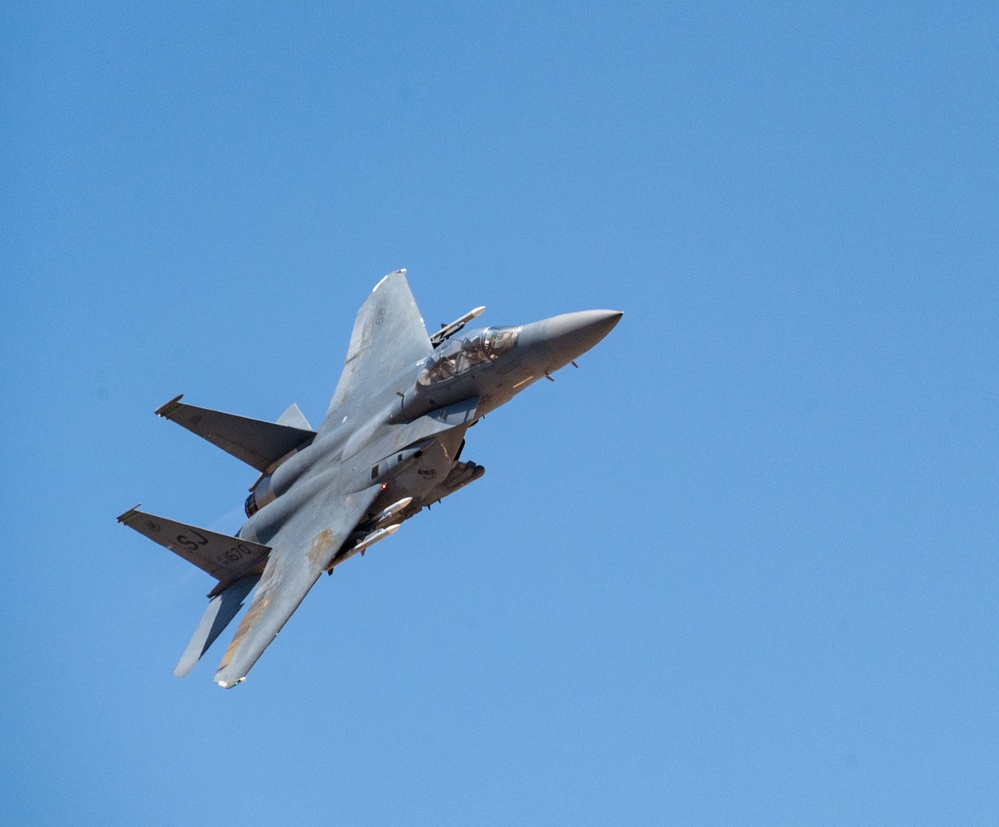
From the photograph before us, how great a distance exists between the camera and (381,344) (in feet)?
124

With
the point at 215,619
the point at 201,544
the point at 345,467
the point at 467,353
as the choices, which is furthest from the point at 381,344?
the point at 215,619

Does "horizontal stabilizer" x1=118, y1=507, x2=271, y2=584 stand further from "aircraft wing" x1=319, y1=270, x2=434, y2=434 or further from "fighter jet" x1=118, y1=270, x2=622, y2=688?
"aircraft wing" x1=319, y1=270, x2=434, y2=434

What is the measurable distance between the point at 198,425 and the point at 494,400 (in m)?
7.68

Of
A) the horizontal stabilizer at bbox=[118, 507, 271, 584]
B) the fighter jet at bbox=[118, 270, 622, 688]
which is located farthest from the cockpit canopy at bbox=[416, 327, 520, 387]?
the horizontal stabilizer at bbox=[118, 507, 271, 584]

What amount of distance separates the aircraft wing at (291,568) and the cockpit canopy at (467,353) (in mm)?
2758

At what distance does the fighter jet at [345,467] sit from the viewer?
32219mm

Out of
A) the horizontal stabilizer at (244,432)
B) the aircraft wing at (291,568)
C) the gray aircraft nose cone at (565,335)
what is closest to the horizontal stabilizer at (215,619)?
the aircraft wing at (291,568)

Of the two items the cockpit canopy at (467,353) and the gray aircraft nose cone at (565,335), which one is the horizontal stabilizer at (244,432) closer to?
the cockpit canopy at (467,353)

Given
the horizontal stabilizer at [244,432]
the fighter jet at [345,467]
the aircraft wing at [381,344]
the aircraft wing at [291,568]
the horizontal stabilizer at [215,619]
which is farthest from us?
the aircraft wing at [381,344]

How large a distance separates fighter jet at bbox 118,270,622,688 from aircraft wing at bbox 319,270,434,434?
256 mm

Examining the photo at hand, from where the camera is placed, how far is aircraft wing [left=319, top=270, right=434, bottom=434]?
120 feet

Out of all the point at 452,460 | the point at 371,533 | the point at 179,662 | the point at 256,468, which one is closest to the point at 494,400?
the point at 452,460

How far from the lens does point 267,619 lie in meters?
31.8

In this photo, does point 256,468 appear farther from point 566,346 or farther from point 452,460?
point 566,346
